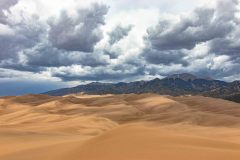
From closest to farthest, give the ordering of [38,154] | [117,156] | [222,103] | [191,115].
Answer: [117,156], [38,154], [191,115], [222,103]

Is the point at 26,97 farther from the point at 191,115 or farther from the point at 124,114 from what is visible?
the point at 191,115

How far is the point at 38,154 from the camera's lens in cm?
832

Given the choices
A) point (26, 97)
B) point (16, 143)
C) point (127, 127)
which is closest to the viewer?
point (127, 127)

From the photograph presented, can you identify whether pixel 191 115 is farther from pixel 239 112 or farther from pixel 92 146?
pixel 92 146

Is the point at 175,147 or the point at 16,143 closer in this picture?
the point at 175,147

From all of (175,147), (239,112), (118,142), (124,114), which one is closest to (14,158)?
(118,142)

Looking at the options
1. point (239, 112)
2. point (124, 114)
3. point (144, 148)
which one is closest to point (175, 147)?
point (144, 148)

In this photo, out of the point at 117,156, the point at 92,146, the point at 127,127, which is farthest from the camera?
the point at 127,127

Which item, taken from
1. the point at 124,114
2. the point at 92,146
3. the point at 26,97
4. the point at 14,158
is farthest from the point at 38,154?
the point at 26,97

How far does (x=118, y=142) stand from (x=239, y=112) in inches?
1398

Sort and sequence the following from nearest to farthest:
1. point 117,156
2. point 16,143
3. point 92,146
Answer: point 117,156 < point 92,146 < point 16,143

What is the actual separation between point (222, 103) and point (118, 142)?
43796 millimetres

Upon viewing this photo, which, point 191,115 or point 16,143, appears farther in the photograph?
point 191,115

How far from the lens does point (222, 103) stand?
49.7 metres
